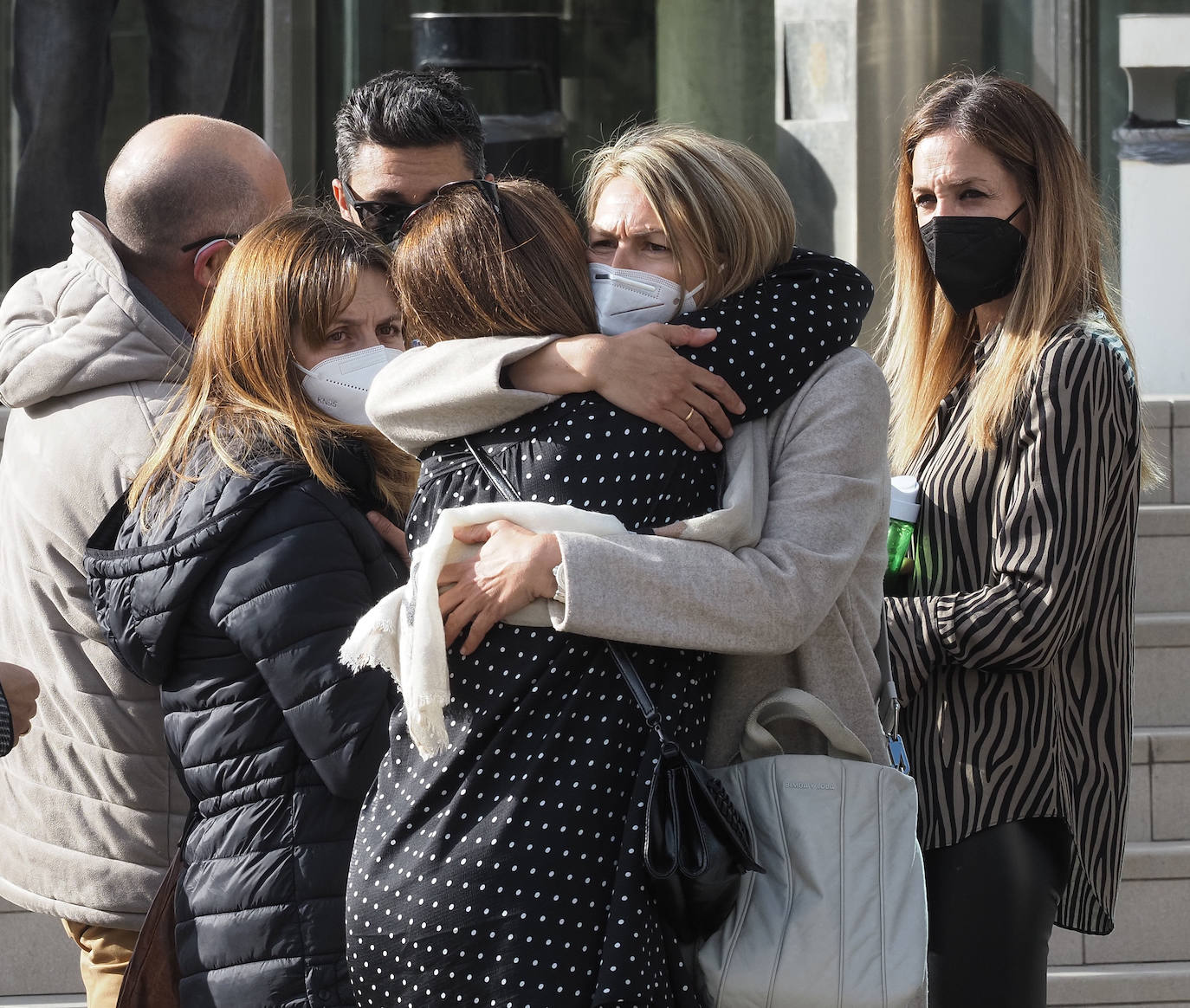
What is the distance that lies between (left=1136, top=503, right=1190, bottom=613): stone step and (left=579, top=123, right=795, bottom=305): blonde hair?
10.1 feet

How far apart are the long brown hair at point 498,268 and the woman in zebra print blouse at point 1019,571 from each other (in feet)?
3.00

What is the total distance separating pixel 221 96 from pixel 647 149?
4733 millimetres

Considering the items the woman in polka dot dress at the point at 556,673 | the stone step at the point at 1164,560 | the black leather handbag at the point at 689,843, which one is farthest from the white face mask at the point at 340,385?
the stone step at the point at 1164,560

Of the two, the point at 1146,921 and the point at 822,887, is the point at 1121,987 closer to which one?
the point at 1146,921

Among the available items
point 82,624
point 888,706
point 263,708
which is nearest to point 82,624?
point 82,624

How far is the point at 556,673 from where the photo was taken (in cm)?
187

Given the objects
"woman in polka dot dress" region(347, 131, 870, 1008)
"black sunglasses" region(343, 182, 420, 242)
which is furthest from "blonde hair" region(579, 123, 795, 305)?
"black sunglasses" region(343, 182, 420, 242)

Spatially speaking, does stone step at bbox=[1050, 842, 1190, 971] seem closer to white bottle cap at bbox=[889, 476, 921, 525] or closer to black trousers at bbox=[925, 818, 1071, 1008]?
black trousers at bbox=[925, 818, 1071, 1008]

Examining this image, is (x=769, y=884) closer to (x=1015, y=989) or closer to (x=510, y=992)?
(x=510, y=992)

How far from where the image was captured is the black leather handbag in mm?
1785

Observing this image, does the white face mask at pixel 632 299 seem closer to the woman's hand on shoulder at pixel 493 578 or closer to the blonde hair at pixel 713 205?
the blonde hair at pixel 713 205

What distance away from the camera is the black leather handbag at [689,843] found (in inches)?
70.3

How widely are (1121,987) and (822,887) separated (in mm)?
2797

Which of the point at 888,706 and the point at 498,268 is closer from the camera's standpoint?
the point at 498,268
